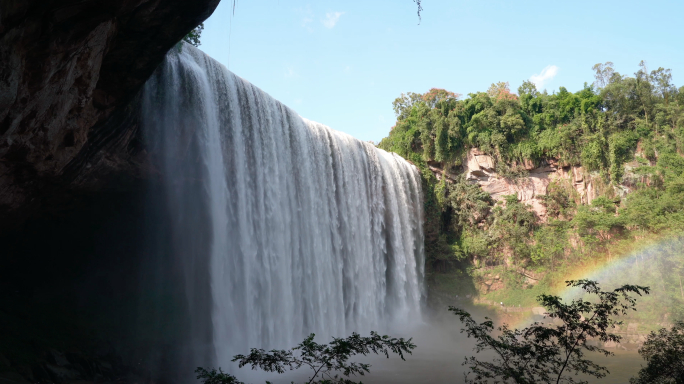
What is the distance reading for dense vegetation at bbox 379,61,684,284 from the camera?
95.1 ft

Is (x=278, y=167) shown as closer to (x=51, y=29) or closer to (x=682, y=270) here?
(x=51, y=29)

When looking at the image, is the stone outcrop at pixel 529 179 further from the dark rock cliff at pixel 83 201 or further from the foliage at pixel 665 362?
the foliage at pixel 665 362

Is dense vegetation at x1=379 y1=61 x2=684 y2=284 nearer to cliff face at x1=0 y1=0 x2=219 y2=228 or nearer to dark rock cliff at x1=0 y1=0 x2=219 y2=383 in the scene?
dark rock cliff at x1=0 y1=0 x2=219 y2=383

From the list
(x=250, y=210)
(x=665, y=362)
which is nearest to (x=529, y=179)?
(x=250, y=210)

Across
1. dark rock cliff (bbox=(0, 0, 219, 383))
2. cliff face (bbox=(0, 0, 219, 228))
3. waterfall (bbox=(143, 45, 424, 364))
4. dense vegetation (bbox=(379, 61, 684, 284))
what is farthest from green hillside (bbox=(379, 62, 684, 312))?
cliff face (bbox=(0, 0, 219, 228))

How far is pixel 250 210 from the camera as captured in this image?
16.6 meters

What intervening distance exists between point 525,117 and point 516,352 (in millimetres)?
30305

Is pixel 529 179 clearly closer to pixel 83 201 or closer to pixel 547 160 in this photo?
pixel 547 160

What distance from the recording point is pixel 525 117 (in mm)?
34125

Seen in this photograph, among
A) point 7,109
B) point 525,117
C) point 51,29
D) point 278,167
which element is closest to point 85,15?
point 51,29

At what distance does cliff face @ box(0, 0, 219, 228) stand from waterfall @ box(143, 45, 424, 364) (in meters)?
2.15

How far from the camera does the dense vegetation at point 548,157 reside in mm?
29000

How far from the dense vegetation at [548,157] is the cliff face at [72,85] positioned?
2402 centimetres

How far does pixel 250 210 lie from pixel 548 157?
24980 mm
